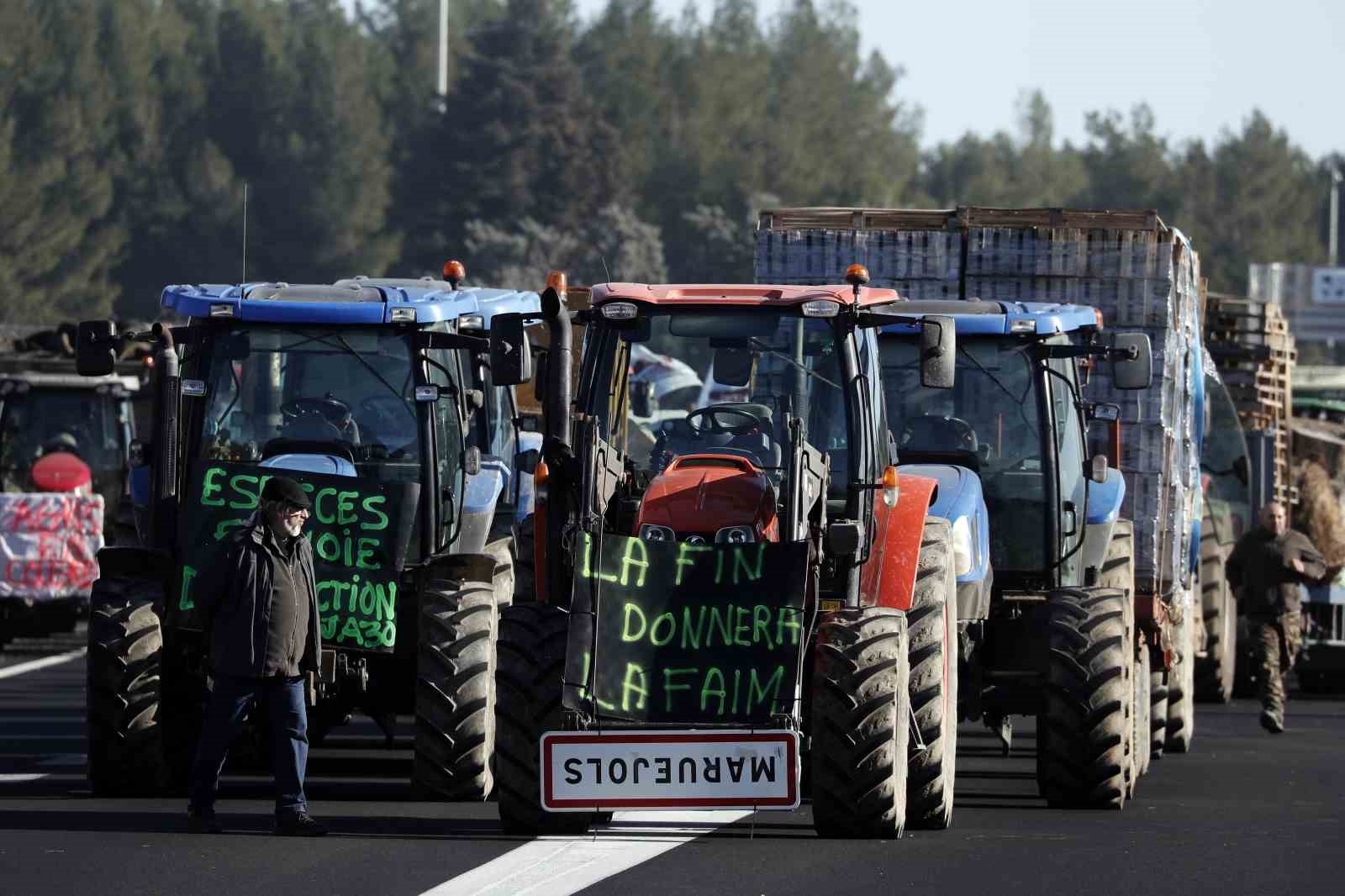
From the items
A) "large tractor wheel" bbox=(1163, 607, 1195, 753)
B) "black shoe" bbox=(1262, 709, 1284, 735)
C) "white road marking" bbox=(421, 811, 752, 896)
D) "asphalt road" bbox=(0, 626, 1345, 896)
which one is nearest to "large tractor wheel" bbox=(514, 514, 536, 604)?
"asphalt road" bbox=(0, 626, 1345, 896)

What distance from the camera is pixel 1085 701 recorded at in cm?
1535

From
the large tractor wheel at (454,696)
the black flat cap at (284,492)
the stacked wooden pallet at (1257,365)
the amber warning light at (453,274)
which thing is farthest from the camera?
the stacked wooden pallet at (1257,365)

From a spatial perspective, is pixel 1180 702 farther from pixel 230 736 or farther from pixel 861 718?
pixel 230 736

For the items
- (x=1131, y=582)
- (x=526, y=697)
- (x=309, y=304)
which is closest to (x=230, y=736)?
(x=526, y=697)

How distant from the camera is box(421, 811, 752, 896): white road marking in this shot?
11859mm

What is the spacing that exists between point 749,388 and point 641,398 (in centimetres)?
248

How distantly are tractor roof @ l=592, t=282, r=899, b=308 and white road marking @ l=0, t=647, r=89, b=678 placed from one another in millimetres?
13596

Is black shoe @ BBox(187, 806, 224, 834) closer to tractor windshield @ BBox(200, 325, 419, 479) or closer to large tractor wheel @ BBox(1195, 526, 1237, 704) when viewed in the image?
tractor windshield @ BBox(200, 325, 419, 479)

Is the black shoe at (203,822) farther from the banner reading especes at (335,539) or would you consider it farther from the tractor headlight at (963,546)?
the tractor headlight at (963,546)

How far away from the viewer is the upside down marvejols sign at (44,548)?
28078 millimetres

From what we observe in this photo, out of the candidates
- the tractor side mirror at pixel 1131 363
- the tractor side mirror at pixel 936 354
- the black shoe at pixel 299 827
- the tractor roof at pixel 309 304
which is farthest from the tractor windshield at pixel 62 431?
the tractor side mirror at pixel 936 354

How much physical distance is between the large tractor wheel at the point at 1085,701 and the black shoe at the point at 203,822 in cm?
454

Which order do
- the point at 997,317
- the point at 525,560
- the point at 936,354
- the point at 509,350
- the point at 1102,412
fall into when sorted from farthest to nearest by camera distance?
the point at 1102,412 < the point at 997,317 < the point at 525,560 < the point at 509,350 < the point at 936,354

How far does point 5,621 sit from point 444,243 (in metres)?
74.6
